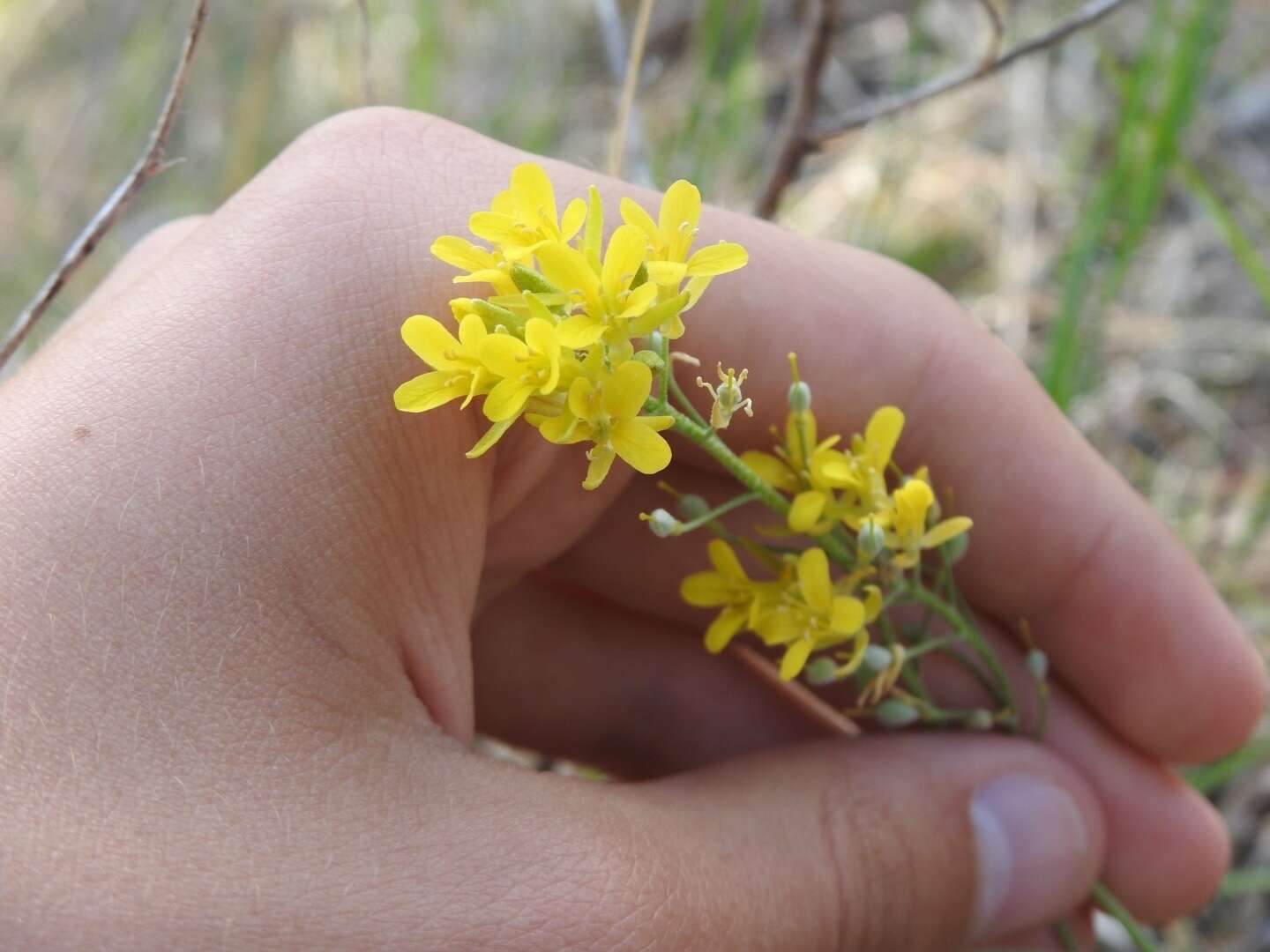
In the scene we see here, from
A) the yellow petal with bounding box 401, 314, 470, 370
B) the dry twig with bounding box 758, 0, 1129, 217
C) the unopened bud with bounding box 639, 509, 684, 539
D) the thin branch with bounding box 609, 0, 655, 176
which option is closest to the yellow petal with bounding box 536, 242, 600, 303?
the yellow petal with bounding box 401, 314, 470, 370

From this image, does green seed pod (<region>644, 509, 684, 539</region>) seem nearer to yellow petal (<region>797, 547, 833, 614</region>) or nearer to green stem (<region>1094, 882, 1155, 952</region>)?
yellow petal (<region>797, 547, 833, 614</region>)

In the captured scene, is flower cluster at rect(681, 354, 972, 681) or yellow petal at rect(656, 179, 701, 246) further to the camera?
flower cluster at rect(681, 354, 972, 681)

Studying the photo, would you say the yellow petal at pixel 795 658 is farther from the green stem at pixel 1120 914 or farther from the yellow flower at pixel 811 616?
the green stem at pixel 1120 914

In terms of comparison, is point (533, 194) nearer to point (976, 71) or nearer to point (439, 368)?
point (439, 368)

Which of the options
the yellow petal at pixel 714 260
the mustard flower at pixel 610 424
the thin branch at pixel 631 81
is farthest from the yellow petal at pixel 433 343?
the thin branch at pixel 631 81

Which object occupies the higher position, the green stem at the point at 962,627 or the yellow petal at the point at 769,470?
the yellow petal at the point at 769,470

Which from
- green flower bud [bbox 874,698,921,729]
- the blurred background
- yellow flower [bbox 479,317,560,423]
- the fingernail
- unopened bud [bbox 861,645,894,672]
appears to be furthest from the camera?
the blurred background
